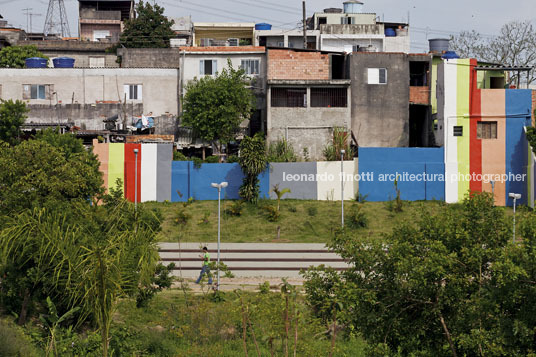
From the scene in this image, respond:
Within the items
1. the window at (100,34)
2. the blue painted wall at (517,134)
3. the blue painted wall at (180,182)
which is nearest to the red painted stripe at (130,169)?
the blue painted wall at (180,182)

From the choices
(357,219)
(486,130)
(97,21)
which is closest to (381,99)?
(486,130)

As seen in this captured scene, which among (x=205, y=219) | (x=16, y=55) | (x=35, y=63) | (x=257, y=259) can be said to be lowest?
(x=257, y=259)

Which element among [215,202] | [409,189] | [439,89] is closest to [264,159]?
[215,202]

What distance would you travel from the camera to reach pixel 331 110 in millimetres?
41031

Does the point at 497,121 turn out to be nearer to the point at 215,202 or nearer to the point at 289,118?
the point at 289,118

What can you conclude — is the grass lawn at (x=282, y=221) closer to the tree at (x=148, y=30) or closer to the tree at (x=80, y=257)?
the tree at (x=80, y=257)

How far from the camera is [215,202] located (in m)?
37.2

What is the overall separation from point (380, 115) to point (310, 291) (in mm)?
28228

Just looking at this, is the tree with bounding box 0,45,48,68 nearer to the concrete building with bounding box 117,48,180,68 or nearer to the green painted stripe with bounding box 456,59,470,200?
the concrete building with bounding box 117,48,180,68

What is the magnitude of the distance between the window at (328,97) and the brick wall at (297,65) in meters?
0.99

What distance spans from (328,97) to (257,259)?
589 inches

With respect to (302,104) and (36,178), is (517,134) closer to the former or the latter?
(302,104)

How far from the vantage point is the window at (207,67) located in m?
44.6

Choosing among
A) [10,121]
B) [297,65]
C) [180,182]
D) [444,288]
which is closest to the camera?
[444,288]
